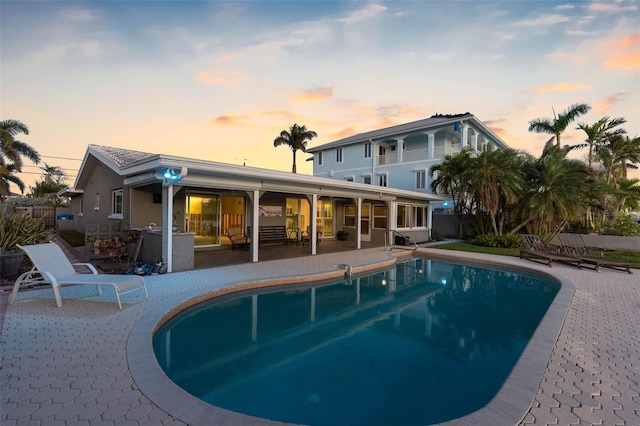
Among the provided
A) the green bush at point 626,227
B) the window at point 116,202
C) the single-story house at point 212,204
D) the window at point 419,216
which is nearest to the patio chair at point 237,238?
the single-story house at point 212,204

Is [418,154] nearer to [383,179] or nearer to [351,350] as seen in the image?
[383,179]

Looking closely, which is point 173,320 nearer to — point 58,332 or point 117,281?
point 117,281

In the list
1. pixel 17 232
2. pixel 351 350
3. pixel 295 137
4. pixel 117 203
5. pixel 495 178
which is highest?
pixel 295 137

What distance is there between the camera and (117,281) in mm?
5156

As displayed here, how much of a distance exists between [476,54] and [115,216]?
1453 cm

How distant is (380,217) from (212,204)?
28.0 ft

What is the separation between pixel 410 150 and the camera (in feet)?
77.9

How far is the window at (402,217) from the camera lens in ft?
54.0

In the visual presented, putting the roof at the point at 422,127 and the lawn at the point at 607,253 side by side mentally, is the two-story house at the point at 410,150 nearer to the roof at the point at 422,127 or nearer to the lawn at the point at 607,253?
the roof at the point at 422,127

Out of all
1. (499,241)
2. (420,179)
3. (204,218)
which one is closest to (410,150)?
(420,179)

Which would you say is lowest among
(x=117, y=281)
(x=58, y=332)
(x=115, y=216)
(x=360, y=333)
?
(x=360, y=333)

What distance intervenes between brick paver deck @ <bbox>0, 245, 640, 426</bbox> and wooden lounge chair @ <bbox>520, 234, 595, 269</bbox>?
4021mm

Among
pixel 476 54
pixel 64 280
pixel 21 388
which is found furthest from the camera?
pixel 476 54

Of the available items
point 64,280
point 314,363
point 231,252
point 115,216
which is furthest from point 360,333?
point 115,216
